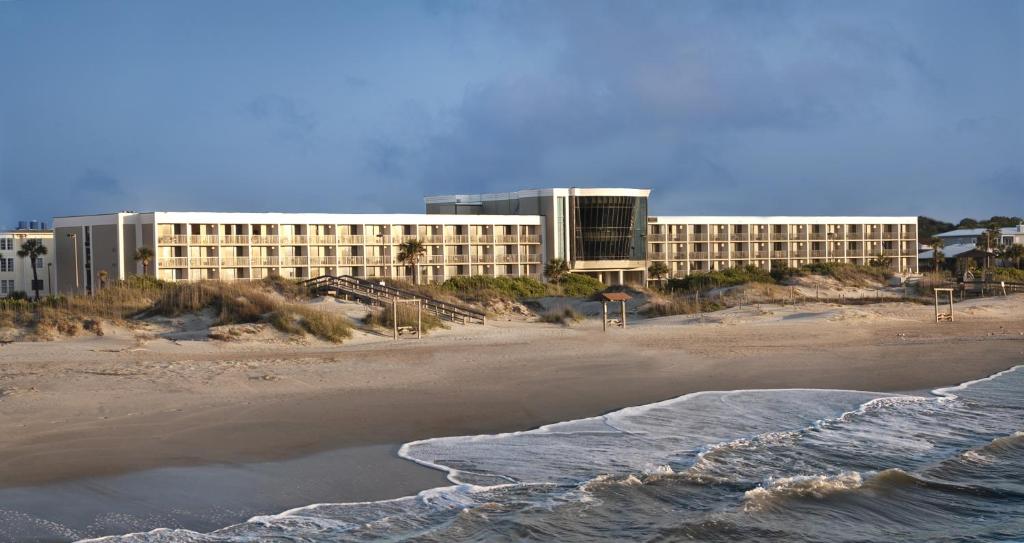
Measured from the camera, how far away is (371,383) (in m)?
20.1

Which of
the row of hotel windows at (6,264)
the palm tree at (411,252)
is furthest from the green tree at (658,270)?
the row of hotel windows at (6,264)

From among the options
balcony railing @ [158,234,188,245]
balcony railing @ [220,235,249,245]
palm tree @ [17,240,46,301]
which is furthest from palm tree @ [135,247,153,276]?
palm tree @ [17,240,46,301]

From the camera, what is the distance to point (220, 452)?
13.1 meters

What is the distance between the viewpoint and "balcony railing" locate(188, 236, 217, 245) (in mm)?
64312

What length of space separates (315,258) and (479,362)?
46.7 metres

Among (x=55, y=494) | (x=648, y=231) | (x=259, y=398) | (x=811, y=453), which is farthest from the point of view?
(x=648, y=231)

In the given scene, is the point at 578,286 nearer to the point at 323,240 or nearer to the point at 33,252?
the point at 323,240

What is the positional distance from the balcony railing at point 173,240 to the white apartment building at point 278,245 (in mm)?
65

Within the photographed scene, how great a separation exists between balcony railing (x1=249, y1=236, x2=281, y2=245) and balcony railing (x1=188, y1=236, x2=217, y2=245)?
247 cm

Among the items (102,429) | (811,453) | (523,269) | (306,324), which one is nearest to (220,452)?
(102,429)

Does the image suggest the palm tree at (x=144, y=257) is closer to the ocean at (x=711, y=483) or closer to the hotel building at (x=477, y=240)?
the hotel building at (x=477, y=240)

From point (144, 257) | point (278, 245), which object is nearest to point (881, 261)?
point (278, 245)

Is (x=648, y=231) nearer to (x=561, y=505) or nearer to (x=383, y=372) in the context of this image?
(x=383, y=372)

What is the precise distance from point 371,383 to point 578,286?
141ft
